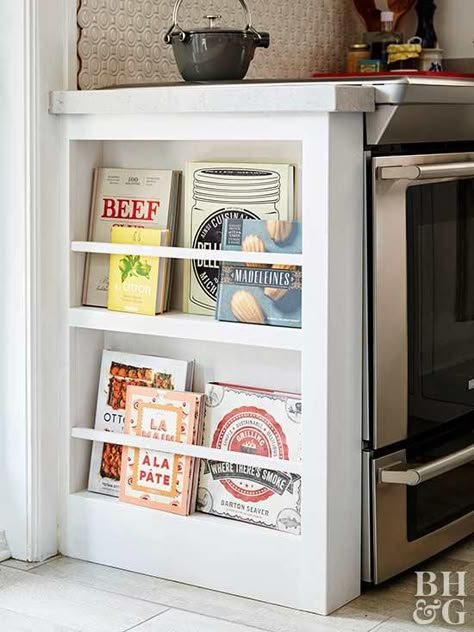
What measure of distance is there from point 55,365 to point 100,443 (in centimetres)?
19

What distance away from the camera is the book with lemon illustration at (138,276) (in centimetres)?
221

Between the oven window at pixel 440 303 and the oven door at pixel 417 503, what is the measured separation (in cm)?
4

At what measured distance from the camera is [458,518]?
237 centimetres

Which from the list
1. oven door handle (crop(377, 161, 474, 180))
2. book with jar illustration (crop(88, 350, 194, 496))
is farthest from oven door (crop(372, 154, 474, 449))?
book with jar illustration (crop(88, 350, 194, 496))

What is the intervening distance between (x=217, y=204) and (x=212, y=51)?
326 mm

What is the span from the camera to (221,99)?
2.03m

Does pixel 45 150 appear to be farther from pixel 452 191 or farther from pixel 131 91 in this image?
pixel 452 191

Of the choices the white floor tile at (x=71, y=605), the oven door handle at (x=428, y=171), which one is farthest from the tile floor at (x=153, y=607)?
the oven door handle at (x=428, y=171)

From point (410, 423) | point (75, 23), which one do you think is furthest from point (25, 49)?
point (410, 423)

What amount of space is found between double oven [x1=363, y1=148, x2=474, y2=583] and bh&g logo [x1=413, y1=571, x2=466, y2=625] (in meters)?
0.06

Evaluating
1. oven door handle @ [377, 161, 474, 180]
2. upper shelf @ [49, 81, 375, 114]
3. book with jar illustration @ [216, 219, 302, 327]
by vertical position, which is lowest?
book with jar illustration @ [216, 219, 302, 327]

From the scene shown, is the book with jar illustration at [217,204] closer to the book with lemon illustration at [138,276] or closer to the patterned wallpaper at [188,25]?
the book with lemon illustration at [138,276]

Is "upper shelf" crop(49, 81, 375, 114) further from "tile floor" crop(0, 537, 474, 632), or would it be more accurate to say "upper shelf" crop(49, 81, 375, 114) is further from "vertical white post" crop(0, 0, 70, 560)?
"tile floor" crop(0, 537, 474, 632)

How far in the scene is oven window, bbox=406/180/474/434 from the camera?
85.0 inches
